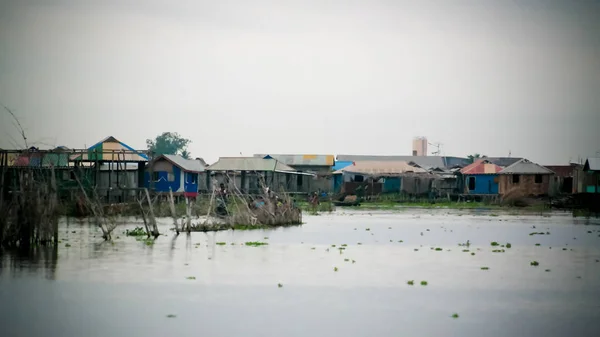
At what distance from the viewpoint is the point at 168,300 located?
60.3 ft

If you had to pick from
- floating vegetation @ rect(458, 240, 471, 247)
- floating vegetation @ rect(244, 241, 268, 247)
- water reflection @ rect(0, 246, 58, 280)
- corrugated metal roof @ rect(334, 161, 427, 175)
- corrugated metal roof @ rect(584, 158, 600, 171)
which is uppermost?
corrugated metal roof @ rect(584, 158, 600, 171)

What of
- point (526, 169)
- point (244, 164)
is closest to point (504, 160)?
point (526, 169)

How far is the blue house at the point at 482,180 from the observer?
81625mm

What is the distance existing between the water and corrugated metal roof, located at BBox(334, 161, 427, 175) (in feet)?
163

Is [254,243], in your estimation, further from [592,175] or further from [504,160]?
[504,160]

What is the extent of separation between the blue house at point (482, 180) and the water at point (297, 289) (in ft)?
160

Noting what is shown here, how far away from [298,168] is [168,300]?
78.0 meters

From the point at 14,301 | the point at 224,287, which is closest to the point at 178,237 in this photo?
the point at 224,287

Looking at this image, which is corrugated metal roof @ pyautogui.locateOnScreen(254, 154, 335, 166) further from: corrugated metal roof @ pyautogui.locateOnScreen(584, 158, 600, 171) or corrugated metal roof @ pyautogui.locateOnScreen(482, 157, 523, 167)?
corrugated metal roof @ pyautogui.locateOnScreen(584, 158, 600, 171)

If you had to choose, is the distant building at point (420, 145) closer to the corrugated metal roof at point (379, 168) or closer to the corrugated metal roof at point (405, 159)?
the corrugated metal roof at point (405, 159)

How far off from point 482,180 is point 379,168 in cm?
977

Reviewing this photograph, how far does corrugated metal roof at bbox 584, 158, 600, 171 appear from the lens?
6912 centimetres

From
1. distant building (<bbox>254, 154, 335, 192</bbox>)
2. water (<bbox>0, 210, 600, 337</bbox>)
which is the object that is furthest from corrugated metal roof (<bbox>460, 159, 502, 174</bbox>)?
water (<bbox>0, 210, 600, 337</bbox>)

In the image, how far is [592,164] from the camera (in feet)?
229
